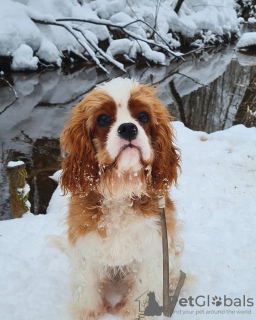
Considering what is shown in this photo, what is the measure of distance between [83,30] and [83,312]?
356 inches

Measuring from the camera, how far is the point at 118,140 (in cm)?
204

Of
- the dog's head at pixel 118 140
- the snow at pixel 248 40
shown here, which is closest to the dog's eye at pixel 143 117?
the dog's head at pixel 118 140

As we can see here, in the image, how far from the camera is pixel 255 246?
10.9 ft

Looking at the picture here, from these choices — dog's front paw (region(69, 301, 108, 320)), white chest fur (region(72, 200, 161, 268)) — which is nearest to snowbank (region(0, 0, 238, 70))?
white chest fur (region(72, 200, 161, 268))

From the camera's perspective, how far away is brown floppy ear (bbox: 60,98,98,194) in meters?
2.30

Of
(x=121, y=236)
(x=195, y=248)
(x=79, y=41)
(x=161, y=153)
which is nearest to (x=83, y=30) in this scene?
(x=79, y=41)

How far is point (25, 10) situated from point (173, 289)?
12.0 m

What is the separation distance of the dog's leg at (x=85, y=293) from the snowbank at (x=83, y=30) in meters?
8.04

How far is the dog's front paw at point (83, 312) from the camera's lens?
8.25 feet

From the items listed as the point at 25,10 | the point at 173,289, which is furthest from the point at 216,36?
the point at 173,289

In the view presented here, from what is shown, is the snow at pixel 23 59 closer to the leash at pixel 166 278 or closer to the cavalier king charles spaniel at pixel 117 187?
the cavalier king charles spaniel at pixel 117 187

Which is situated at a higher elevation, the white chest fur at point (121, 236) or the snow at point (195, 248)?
the white chest fur at point (121, 236)

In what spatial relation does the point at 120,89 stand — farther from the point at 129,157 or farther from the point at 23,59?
the point at 23,59

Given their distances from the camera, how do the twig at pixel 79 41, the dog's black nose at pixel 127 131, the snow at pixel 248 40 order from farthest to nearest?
the snow at pixel 248 40
the twig at pixel 79 41
the dog's black nose at pixel 127 131
